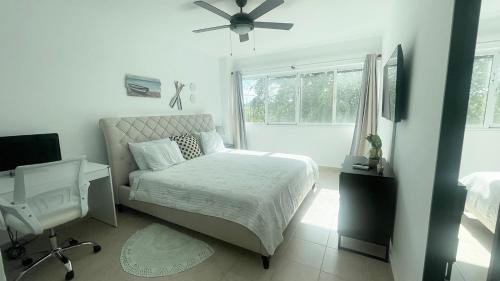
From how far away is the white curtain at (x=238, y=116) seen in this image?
15.8 feet

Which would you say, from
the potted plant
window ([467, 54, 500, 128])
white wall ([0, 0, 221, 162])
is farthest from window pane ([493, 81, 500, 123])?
white wall ([0, 0, 221, 162])

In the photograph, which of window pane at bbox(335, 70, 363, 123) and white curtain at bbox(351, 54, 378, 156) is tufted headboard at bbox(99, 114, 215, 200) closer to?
window pane at bbox(335, 70, 363, 123)

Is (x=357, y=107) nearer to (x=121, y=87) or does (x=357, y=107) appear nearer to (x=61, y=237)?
(x=121, y=87)

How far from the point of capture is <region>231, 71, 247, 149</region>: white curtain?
→ 15.8 ft

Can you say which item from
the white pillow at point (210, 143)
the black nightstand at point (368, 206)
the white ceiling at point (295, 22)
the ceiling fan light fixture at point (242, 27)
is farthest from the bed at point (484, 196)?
the white pillow at point (210, 143)

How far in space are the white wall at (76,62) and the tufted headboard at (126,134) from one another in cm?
21

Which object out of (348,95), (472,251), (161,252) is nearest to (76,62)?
(161,252)

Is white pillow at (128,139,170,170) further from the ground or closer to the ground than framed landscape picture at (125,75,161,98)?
closer to the ground

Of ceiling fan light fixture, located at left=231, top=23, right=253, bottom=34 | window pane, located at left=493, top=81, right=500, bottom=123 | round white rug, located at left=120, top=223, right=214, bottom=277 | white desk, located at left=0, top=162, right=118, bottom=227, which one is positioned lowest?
round white rug, located at left=120, top=223, right=214, bottom=277

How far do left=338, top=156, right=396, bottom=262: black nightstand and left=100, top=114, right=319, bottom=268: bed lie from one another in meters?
0.55

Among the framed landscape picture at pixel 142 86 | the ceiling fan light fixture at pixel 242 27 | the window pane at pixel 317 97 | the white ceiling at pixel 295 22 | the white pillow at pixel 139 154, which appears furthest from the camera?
the window pane at pixel 317 97

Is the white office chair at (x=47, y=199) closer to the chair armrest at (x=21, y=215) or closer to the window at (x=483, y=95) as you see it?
the chair armrest at (x=21, y=215)

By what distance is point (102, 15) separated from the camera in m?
2.58

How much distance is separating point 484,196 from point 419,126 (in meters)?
0.49
